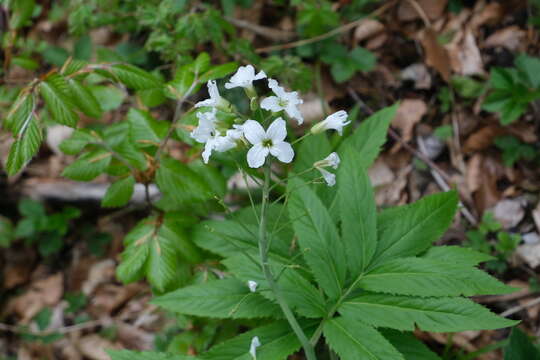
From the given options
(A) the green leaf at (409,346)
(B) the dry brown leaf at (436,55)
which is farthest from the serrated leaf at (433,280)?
(B) the dry brown leaf at (436,55)

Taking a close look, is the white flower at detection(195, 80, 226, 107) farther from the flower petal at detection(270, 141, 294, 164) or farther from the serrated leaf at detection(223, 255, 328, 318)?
the serrated leaf at detection(223, 255, 328, 318)

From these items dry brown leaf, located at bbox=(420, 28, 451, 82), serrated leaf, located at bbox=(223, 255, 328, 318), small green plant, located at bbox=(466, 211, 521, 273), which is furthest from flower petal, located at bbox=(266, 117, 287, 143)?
dry brown leaf, located at bbox=(420, 28, 451, 82)

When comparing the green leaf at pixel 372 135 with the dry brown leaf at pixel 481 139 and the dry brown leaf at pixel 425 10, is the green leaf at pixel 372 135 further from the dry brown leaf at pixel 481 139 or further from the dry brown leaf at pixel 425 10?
the dry brown leaf at pixel 425 10

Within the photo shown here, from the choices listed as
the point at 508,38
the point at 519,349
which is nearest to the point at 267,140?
the point at 519,349

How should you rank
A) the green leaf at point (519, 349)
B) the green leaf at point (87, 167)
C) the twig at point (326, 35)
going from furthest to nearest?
the twig at point (326, 35) → the green leaf at point (87, 167) → the green leaf at point (519, 349)

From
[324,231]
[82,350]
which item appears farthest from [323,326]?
[82,350]

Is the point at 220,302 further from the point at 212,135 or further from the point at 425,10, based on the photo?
the point at 425,10
